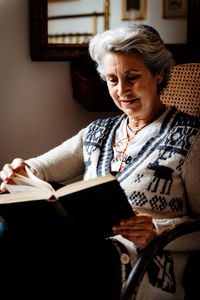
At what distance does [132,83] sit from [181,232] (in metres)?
0.59

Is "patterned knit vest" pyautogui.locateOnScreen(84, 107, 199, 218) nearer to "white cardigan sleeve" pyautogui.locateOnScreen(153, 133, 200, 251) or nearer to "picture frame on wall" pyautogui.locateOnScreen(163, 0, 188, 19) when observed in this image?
"white cardigan sleeve" pyautogui.locateOnScreen(153, 133, 200, 251)

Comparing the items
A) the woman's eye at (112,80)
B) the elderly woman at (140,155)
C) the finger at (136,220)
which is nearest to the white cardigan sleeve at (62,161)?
the elderly woman at (140,155)

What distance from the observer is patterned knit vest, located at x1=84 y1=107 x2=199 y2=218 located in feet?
4.02

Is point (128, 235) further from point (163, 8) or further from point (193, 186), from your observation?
point (163, 8)

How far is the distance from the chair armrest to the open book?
97mm

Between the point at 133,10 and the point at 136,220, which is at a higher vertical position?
the point at 133,10

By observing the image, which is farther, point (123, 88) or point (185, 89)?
point (185, 89)

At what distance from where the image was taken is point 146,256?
3.04 ft

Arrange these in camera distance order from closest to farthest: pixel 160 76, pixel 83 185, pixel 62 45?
pixel 83 185
pixel 160 76
pixel 62 45

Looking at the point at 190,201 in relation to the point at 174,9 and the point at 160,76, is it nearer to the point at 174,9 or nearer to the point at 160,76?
the point at 160,76

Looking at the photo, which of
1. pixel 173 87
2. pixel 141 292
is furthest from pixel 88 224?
pixel 173 87

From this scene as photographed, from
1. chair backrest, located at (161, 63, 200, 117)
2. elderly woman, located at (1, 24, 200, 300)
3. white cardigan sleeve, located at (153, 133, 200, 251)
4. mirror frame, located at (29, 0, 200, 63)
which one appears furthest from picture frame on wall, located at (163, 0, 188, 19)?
white cardigan sleeve, located at (153, 133, 200, 251)

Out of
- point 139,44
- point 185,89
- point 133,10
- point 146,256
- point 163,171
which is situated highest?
point 133,10

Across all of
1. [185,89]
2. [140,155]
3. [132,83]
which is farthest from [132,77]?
[185,89]
